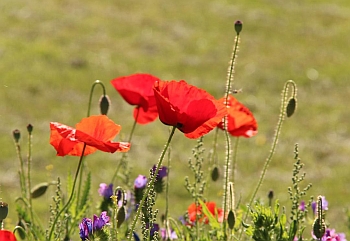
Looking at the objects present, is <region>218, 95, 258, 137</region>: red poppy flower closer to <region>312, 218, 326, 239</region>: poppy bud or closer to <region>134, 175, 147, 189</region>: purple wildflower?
<region>134, 175, 147, 189</region>: purple wildflower

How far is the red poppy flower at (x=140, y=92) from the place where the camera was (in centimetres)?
190

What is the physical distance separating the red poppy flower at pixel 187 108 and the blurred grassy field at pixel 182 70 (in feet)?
12.8

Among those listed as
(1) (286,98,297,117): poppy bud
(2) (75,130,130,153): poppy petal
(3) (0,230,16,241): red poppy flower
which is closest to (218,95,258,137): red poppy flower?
(1) (286,98,297,117): poppy bud

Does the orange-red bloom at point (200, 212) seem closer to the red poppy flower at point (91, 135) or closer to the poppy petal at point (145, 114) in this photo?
the poppy petal at point (145, 114)

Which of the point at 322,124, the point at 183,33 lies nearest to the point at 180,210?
the point at 322,124

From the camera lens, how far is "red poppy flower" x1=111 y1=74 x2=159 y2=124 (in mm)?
1896

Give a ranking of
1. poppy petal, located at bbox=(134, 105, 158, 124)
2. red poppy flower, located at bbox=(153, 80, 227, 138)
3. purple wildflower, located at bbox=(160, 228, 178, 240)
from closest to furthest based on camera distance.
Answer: red poppy flower, located at bbox=(153, 80, 227, 138) → purple wildflower, located at bbox=(160, 228, 178, 240) → poppy petal, located at bbox=(134, 105, 158, 124)

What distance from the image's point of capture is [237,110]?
198 cm

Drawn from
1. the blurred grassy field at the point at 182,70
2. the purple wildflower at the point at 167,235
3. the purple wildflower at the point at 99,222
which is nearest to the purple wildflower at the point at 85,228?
the purple wildflower at the point at 99,222

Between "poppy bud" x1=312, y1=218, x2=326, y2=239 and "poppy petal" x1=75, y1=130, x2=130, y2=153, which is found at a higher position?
"poppy petal" x1=75, y1=130, x2=130, y2=153

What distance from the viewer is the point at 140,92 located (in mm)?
1908

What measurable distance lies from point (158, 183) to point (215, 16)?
524 inches

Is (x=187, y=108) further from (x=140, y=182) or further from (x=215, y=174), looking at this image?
(x=215, y=174)

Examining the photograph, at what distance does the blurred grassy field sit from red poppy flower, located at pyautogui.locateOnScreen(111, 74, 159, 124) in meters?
3.43
